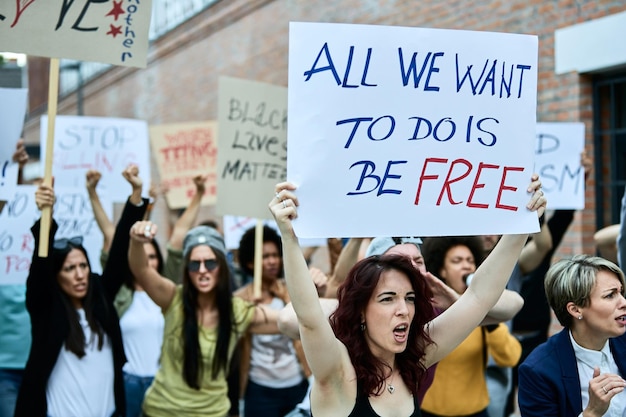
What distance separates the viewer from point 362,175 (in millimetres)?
2936

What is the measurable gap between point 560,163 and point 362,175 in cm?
336

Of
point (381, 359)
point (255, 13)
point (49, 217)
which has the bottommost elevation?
point (381, 359)

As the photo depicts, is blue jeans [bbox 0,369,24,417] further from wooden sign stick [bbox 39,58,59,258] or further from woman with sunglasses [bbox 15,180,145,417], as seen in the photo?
wooden sign stick [bbox 39,58,59,258]

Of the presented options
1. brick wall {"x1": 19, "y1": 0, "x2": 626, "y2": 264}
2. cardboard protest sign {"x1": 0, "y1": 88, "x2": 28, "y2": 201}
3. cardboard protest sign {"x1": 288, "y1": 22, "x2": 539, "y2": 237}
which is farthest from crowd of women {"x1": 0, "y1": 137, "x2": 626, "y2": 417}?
brick wall {"x1": 19, "y1": 0, "x2": 626, "y2": 264}

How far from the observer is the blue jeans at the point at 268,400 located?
5.37 metres

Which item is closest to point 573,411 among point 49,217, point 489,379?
point 489,379

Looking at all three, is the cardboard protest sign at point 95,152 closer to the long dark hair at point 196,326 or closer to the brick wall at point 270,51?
the long dark hair at point 196,326

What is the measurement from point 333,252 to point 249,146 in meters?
0.94

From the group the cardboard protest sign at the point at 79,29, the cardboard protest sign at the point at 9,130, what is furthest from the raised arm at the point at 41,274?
the cardboard protest sign at the point at 79,29

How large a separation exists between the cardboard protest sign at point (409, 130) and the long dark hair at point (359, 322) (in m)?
0.16

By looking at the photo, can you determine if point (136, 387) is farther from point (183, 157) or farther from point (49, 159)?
point (183, 157)

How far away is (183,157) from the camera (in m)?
8.47

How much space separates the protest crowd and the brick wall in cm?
35

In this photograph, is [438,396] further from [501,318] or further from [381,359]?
[381,359]
